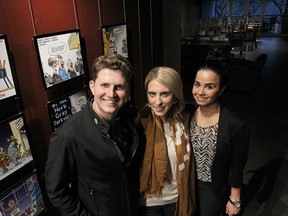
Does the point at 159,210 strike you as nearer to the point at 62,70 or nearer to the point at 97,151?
the point at 97,151

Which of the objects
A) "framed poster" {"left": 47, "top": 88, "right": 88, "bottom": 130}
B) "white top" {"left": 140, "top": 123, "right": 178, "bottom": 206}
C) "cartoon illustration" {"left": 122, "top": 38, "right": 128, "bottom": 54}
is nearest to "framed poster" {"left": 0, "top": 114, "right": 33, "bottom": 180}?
"framed poster" {"left": 47, "top": 88, "right": 88, "bottom": 130}

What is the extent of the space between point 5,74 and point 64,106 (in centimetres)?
70

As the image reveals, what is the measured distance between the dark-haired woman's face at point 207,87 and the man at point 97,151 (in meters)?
0.59

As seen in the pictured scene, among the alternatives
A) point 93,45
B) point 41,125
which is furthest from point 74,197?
point 93,45

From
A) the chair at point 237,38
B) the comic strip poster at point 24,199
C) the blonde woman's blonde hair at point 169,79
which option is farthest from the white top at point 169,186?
the chair at point 237,38

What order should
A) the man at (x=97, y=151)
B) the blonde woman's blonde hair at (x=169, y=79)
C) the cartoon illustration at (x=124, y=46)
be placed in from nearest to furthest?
1. the man at (x=97, y=151)
2. the blonde woman's blonde hair at (x=169, y=79)
3. the cartoon illustration at (x=124, y=46)

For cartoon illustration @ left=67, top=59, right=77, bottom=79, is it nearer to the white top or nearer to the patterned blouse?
the white top

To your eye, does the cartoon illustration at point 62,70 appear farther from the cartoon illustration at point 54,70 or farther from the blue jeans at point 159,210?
the blue jeans at point 159,210

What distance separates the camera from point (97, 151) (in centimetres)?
146

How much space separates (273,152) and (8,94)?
12.9 feet

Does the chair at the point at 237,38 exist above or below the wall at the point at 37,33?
below

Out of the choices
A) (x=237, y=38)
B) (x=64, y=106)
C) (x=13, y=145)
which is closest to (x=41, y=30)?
(x=64, y=106)

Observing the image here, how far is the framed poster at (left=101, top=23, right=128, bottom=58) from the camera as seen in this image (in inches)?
116

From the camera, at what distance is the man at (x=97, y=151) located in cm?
141
